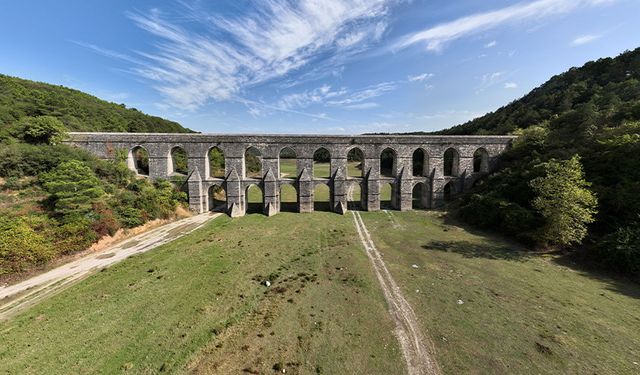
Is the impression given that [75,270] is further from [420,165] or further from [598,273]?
[420,165]

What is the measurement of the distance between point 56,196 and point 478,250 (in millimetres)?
34835

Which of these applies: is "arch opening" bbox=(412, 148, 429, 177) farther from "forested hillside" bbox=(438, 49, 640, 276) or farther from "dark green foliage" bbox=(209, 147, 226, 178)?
"dark green foliage" bbox=(209, 147, 226, 178)

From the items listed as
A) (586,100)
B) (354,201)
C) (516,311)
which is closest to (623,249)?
(516,311)

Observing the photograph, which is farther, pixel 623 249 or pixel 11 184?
pixel 11 184

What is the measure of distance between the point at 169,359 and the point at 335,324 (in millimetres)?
6396

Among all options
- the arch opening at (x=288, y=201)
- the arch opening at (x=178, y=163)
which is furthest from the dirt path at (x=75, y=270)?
the arch opening at (x=288, y=201)

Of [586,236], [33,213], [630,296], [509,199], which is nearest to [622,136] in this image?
[509,199]

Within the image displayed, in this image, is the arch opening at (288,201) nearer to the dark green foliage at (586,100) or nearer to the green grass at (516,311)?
the green grass at (516,311)

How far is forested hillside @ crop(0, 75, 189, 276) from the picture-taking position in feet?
51.3

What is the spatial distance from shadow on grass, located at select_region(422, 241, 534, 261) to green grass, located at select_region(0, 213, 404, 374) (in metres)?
6.97

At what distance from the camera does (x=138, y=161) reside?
107 feet

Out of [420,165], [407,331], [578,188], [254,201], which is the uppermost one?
[420,165]

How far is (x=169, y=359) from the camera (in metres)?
8.72

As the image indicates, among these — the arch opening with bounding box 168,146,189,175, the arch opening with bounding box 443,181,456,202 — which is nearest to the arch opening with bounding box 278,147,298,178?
the arch opening with bounding box 168,146,189,175
